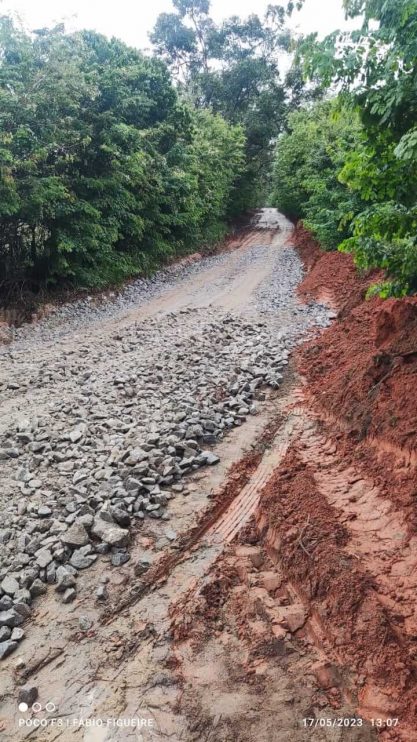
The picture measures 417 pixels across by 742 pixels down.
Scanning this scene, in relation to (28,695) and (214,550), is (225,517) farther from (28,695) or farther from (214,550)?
(28,695)

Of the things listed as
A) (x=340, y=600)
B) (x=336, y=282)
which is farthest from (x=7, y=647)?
(x=336, y=282)

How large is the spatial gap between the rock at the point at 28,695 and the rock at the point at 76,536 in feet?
4.34

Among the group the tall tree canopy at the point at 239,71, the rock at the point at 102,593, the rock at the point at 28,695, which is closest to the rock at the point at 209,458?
the rock at the point at 102,593

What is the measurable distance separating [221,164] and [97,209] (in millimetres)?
13138

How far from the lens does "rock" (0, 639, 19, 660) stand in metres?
3.48

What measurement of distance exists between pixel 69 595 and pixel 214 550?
1345 millimetres

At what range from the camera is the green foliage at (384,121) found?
312cm

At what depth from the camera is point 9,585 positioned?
13.1 feet

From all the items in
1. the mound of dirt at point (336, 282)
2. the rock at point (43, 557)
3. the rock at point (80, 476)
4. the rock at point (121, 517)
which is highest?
the mound of dirt at point (336, 282)

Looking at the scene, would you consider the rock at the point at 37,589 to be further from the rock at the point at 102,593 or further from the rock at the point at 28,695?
the rock at the point at 28,695

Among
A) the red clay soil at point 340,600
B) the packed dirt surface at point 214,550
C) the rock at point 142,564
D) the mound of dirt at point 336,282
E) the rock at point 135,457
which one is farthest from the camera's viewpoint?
the mound of dirt at point 336,282

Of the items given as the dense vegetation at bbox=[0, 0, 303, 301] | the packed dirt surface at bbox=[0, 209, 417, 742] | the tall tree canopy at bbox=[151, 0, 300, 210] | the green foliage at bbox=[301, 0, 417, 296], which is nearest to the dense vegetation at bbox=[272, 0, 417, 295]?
the green foliage at bbox=[301, 0, 417, 296]

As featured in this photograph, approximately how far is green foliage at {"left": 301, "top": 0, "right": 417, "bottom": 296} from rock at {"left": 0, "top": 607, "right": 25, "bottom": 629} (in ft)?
14.8

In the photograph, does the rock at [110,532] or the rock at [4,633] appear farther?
the rock at [110,532]
